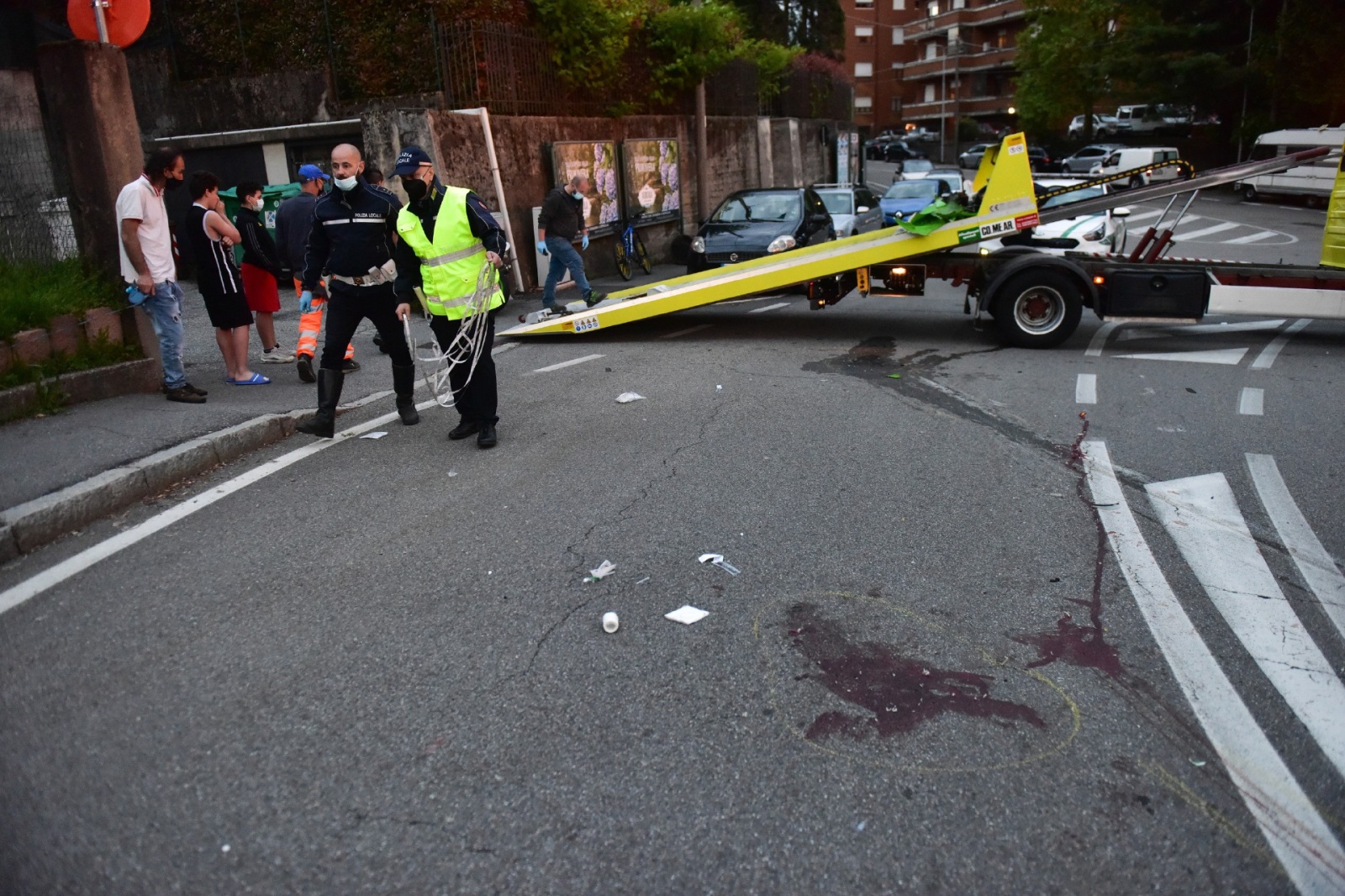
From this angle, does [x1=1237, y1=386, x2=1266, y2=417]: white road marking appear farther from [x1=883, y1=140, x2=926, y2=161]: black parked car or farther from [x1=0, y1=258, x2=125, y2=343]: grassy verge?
[x1=883, y1=140, x2=926, y2=161]: black parked car

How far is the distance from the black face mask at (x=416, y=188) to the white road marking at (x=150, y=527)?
5.88 ft

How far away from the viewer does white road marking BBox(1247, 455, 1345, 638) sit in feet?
14.8

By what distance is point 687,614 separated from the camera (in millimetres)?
4281

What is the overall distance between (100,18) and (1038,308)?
8.67 m

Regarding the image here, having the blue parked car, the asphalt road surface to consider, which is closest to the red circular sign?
the asphalt road surface

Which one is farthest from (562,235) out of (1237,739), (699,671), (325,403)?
(1237,739)

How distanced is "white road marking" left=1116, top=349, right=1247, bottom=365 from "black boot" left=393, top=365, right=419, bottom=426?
680 cm


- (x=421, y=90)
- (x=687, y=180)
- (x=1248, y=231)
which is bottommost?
(x=1248, y=231)

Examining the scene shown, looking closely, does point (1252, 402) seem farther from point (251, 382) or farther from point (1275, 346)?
point (251, 382)

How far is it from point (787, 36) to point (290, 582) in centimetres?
4587

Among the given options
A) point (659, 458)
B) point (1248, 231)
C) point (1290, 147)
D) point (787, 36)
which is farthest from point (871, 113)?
point (659, 458)

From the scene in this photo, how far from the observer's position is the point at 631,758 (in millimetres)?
3273

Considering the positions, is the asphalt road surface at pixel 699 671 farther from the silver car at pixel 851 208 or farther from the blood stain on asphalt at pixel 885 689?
the silver car at pixel 851 208

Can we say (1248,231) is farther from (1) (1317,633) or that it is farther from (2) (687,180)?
(1) (1317,633)
